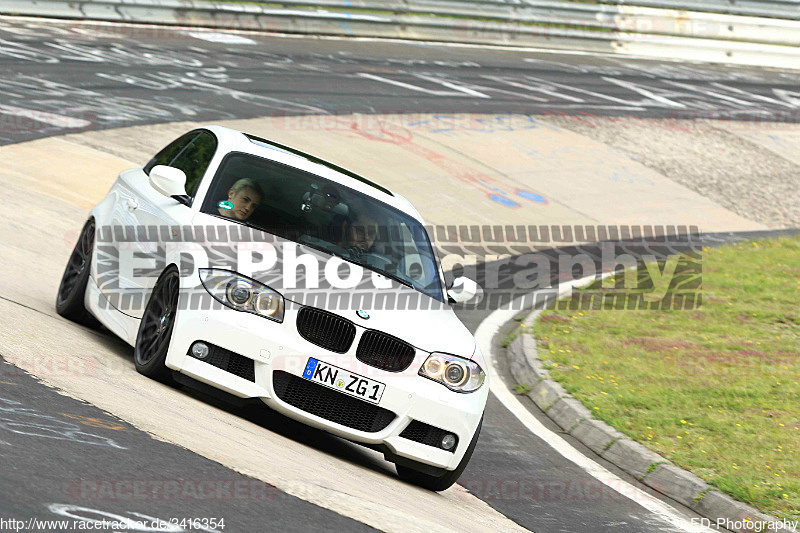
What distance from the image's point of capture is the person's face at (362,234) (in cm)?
759

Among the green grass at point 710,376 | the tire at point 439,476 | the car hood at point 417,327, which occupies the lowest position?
the green grass at point 710,376

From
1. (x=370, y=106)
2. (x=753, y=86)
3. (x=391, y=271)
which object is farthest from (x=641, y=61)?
(x=391, y=271)

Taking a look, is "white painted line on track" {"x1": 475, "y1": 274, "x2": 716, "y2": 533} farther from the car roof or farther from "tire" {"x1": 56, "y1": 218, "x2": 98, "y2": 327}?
"tire" {"x1": 56, "y1": 218, "x2": 98, "y2": 327}

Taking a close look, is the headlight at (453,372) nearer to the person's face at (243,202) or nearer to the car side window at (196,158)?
the person's face at (243,202)

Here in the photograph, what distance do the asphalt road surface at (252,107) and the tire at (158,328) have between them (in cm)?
26

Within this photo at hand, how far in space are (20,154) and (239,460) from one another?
33.9 feet

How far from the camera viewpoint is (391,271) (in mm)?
7516

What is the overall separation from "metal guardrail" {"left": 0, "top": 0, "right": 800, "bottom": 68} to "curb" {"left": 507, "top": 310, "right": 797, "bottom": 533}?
59.1ft

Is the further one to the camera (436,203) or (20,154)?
(436,203)

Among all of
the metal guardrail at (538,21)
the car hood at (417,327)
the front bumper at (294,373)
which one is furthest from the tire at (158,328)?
the metal guardrail at (538,21)

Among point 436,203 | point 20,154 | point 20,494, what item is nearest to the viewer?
point 20,494

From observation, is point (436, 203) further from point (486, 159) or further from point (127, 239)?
point (127, 239)

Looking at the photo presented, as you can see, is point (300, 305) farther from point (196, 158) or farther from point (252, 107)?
point (252, 107)

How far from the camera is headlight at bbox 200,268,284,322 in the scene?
6523mm
